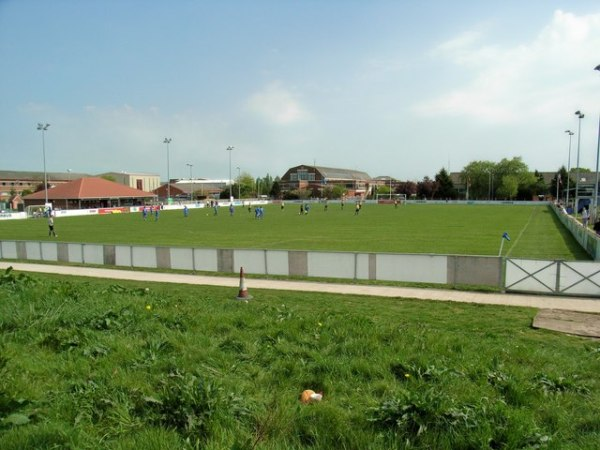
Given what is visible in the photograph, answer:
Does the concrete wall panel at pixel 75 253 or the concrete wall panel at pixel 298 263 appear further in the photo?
the concrete wall panel at pixel 75 253

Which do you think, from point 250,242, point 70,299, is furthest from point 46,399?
point 250,242

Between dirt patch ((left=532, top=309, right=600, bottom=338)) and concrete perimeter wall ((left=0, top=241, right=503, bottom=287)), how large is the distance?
430cm

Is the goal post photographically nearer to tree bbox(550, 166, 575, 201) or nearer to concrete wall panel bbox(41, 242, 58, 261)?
tree bbox(550, 166, 575, 201)

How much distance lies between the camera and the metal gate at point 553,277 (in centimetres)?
1330

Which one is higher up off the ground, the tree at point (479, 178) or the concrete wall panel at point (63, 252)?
the tree at point (479, 178)

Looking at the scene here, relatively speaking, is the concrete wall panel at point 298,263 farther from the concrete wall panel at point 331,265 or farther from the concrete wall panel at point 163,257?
the concrete wall panel at point 163,257

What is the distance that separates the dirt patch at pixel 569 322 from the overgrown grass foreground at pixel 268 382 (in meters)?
0.48

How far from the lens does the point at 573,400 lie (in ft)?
15.7

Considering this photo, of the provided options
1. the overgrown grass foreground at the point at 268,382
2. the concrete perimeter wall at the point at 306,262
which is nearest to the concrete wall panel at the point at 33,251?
the concrete perimeter wall at the point at 306,262

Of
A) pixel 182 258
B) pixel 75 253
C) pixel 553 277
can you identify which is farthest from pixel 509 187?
pixel 75 253

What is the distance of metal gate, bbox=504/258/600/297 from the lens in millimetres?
13305

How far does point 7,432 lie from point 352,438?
269cm

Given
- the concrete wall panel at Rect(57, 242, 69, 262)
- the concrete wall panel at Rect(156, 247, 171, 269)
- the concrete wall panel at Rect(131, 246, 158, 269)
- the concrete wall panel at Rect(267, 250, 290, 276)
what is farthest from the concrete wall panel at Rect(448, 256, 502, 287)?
the concrete wall panel at Rect(57, 242, 69, 262)

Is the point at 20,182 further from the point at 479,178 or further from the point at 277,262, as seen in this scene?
the point at 277,262
